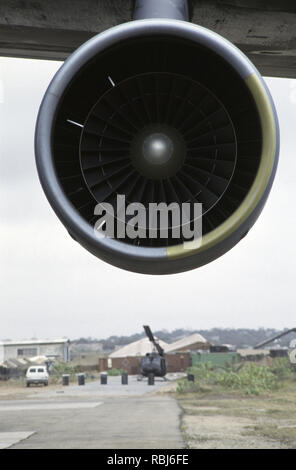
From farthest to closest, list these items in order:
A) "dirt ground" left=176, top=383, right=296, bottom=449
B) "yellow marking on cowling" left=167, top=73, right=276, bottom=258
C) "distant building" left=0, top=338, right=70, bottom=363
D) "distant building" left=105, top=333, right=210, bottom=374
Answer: "distant building" left=0, top=338, right=70, bottom=363, "distant building" left=105, top=333, right=210, bottom=374, "dirt ground" left=176, top=383, right=296, bottom=449, "yellow marking on cowling" left=167, top=73, right=276, bottom=258

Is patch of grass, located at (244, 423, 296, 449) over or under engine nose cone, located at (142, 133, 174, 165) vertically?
under

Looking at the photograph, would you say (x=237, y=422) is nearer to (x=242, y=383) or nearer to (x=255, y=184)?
(x=255, y=184)

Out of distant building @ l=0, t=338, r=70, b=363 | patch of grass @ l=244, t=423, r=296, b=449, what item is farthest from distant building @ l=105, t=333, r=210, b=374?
patch of grass @ l=244, t=423, r=296, b=449

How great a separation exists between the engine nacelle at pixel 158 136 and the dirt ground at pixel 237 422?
8673 millimetres

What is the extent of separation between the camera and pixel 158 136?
8.10 feet

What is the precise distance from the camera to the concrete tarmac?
35.7 feet

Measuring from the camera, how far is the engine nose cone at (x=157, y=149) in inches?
95.1

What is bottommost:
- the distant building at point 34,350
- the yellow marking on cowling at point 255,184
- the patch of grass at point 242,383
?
the patch of grass at point 242,383

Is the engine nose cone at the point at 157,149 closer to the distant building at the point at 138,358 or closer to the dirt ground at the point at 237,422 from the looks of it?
the dirt ground at the point at 237,422

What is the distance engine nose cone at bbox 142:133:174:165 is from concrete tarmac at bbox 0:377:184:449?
8634mm

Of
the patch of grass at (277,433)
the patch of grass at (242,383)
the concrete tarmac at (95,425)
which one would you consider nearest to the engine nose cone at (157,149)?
the concrete tarmac at (95,425)

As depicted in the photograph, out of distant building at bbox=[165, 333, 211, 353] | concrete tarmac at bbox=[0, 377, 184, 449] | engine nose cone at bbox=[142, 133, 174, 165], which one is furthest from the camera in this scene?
distant building at bbox=[165, 333, 211, 353]

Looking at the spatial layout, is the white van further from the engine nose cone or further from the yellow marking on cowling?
the yellow marking on cowling
